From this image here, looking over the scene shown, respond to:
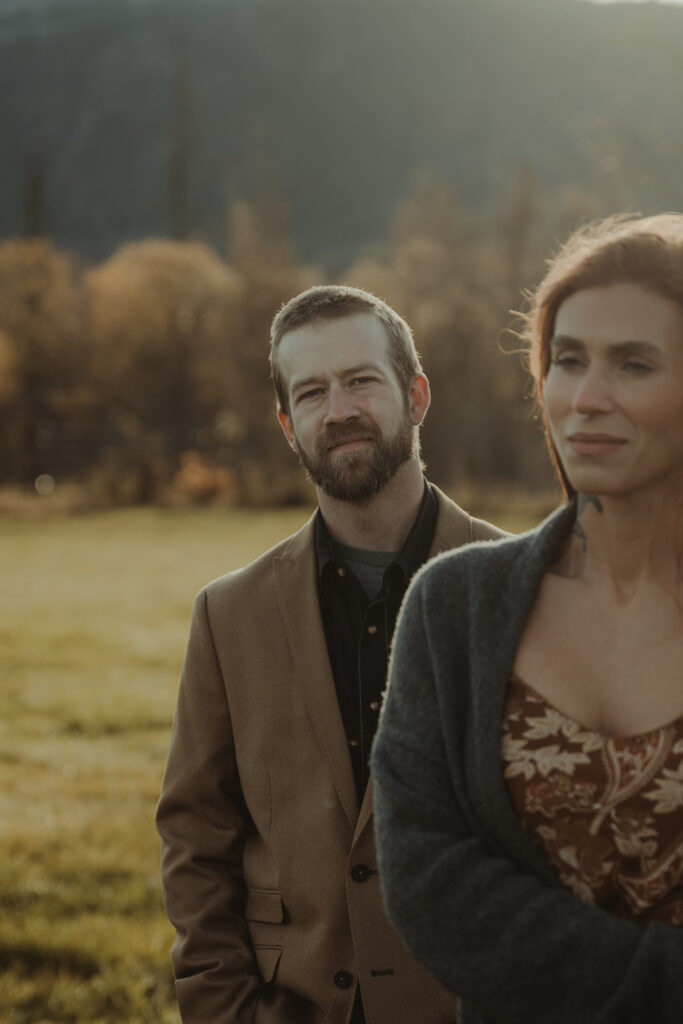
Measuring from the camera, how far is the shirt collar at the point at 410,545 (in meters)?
2.62

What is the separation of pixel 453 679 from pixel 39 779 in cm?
628

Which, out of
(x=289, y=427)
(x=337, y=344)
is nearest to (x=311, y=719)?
(x=289, y=427)

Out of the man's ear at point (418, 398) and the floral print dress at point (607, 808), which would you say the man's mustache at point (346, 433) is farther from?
the floral print dress at point (607, 808)

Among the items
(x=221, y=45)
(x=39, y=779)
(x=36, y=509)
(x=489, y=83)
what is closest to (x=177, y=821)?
(x=39, y=779)

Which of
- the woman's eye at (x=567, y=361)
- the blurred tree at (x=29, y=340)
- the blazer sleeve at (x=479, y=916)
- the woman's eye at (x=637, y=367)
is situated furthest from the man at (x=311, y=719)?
the blurred tree at (x=29, y=340)

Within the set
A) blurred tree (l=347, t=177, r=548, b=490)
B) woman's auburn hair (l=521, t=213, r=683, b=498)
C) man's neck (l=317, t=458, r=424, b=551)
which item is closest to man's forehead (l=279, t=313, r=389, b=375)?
man's neck (l=317, t=458, r=424, b=551)

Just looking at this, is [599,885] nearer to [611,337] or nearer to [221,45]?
[611,337]

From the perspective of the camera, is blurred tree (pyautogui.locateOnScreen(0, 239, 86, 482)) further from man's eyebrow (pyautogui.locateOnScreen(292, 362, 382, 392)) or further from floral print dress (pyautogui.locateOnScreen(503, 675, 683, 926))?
floral print dress (pyautogui.locateOnScreen(503, 675, 683, 926))

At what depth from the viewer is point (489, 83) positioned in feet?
496

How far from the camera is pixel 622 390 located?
1679 mm

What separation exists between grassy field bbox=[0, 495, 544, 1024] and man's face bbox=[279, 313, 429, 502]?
2812 millimetres

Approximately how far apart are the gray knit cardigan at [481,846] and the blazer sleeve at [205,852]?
2.71 feet

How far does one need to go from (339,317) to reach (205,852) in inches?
52.4

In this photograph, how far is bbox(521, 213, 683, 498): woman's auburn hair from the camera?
1.69 meters
